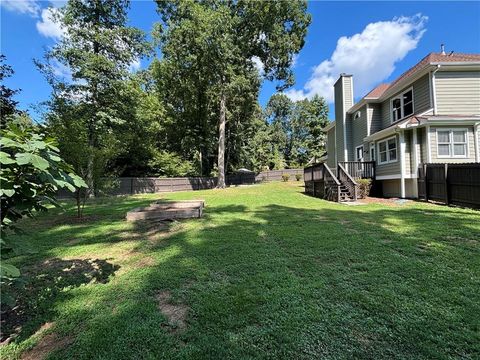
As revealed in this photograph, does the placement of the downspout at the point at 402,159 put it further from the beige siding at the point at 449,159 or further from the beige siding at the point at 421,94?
the beige siding at the point at 421,94

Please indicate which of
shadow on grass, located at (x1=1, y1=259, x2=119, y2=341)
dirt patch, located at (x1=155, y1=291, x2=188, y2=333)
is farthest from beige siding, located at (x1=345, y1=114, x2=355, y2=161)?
dirt patch, located at (x1=155, y1=291, x2=188, y2=333)

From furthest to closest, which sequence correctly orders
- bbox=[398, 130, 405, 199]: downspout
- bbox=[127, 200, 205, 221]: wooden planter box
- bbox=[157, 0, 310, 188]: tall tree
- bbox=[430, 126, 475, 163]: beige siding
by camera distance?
bbox=[157, 0, 310, 188]: tall tree → bbox=[398, 130, 405, 199]: downspout → bbox=[430, 126, 475, 163]: beige siding → bbox=[127, 200, 205, 221]: wooden planter box

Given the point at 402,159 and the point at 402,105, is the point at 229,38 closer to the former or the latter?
the point at 402,105

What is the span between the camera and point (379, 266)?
12.3ft

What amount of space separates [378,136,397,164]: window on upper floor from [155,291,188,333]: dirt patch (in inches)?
517

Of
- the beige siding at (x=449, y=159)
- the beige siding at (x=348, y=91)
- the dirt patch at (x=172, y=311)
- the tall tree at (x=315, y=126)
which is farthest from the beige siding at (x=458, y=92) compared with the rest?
the tall tree at (x=315, y=126)

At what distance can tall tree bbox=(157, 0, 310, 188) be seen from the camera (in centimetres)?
1983

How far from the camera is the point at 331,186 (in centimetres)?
1218

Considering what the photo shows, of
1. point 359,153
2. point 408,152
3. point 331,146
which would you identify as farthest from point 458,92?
point 331,146

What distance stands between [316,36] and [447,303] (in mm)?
25422

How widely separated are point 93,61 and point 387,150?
18561mm

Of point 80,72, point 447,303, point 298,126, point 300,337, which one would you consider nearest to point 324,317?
point 300,337

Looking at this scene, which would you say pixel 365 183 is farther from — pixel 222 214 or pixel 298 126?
pixel 298 126

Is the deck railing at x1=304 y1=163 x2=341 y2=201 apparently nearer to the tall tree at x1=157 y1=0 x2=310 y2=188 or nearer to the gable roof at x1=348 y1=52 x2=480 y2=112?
the gable roof at x1=348 y1=52 x2=480 y2=112
